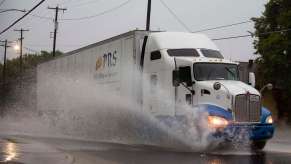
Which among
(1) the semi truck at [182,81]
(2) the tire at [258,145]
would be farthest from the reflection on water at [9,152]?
(2) the tire at [258,145]

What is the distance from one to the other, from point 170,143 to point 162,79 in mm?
2105

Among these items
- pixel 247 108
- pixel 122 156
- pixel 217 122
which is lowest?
pixel 122 156

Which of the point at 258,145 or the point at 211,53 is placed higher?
the point at 211,53

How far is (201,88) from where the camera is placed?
16781mm

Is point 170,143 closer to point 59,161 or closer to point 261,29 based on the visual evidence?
point 59,161

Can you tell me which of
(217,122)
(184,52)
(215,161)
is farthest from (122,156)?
(184,52)

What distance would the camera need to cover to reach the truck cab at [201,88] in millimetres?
16047

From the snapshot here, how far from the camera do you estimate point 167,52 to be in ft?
60.3

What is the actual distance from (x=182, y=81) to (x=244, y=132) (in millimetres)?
2628

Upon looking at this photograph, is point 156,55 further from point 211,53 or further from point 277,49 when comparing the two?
point 277,49

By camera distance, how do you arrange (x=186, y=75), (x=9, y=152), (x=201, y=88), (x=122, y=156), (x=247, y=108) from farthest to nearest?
(x=186, y=75) → (x=201, y=88) → (x=247, y=108) → (x=9, y=152) → (x=122, y=156)

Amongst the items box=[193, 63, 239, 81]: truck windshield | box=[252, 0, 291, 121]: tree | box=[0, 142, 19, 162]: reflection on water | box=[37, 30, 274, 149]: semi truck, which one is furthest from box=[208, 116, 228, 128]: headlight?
box=[252, 0, 291, 121]: tree

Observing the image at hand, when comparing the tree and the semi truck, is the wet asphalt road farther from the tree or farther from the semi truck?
the tree

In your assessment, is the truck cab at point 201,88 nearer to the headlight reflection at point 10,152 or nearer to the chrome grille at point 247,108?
the chrome grille at point 247,108
